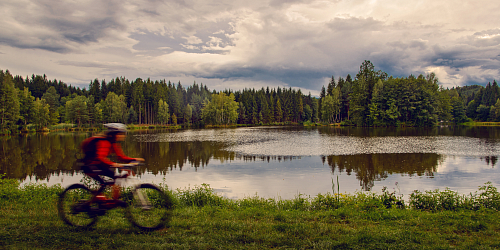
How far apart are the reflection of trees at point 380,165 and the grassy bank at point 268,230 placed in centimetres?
665

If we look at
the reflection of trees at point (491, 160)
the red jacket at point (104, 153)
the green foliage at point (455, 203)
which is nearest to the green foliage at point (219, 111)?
the reflection of trees at point (491, 160)

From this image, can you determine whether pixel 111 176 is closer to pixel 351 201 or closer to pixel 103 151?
pixel 103 151

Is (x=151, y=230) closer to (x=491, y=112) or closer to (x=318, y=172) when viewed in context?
(x=318, y=172)

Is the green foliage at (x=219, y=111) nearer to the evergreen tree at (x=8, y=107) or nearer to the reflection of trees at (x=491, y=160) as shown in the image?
the evergreen tree at (x=8, y=107)

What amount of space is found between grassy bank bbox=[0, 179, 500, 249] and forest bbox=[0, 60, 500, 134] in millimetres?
68850

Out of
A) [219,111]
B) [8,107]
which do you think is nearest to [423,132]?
[219,111]

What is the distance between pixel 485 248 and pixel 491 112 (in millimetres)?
131391

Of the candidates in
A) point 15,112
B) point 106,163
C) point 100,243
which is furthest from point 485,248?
point 15,112

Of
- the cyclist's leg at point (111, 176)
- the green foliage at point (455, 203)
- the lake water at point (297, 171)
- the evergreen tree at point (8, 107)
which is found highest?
the evergreen tree at point (8, 107)

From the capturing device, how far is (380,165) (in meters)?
18.2

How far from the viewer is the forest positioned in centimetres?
7142

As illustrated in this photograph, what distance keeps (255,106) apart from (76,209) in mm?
121203

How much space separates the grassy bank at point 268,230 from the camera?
4.79 metres

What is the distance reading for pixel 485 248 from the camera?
14.8 feet
